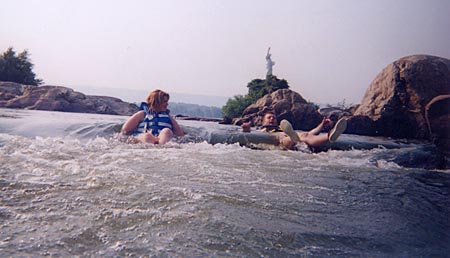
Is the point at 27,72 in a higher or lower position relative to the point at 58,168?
higher

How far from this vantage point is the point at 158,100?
3.58 meters

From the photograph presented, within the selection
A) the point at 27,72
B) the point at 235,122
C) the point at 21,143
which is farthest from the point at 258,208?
the point at 27,72

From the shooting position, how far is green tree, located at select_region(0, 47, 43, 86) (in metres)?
11.9

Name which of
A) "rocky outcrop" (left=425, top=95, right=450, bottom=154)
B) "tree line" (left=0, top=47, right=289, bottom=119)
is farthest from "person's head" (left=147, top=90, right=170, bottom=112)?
"tree line" (left=0, top=47, right=289, bottom=119)

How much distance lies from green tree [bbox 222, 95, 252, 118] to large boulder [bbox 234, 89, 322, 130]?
4.60 m

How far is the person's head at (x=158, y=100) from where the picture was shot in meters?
3.57

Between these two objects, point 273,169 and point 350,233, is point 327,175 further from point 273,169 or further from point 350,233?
point 350,233

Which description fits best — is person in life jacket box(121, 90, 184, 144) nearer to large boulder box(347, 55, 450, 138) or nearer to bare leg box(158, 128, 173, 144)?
bare leg box(158, 128, 173, 144)

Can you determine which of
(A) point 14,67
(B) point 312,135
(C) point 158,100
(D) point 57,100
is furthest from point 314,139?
(A) point 14,67

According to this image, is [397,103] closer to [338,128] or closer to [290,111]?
[290,111]

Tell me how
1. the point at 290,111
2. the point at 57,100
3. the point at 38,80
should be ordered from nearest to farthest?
the point at 290,111
the point at 57,100
the point at 38,80

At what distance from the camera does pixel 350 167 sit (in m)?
2.54

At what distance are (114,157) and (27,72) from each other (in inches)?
494

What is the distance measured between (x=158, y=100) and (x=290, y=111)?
4.41 meters
